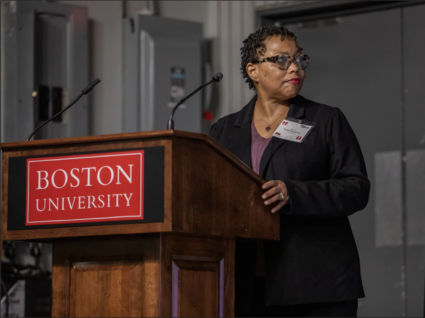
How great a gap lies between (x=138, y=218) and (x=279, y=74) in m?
0.90

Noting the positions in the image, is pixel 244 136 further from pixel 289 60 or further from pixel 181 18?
pixel 181 18

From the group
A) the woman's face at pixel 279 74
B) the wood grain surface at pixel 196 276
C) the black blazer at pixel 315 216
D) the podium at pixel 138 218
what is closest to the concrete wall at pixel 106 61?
the woman's face at pixel 279 74

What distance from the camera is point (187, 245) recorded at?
211 centimetres

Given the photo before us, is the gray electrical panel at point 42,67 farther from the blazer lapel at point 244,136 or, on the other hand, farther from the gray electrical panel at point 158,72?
the blazer lapel at point 244,136

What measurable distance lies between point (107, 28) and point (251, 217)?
345 centimetres

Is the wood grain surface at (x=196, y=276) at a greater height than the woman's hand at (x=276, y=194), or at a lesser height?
lesser

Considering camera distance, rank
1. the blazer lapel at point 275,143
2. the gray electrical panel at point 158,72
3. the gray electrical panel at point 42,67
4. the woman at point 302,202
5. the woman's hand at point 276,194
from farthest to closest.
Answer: the gray electrical panel at point 158,72 → the gray electrical panel at point 42,67 → the blazer lapel at point 275,143 → the woman at point 302,202 → the woman's hand at point 276,194

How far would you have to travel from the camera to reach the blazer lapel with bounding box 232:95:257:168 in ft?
8.66

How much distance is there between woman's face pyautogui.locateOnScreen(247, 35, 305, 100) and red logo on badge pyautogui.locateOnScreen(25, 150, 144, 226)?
79 cm

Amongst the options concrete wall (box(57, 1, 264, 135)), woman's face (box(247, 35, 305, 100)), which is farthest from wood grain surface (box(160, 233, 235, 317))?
concrete wall (box(57, 1, 264, 135))

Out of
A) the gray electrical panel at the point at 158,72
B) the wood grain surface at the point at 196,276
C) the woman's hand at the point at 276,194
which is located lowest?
the wood grain surface at the point at 196,276

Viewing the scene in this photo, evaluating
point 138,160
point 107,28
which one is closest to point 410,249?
point 107,28

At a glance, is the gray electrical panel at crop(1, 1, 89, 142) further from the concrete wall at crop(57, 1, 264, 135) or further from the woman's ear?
the woman's ear

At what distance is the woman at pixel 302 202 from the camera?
239cm
